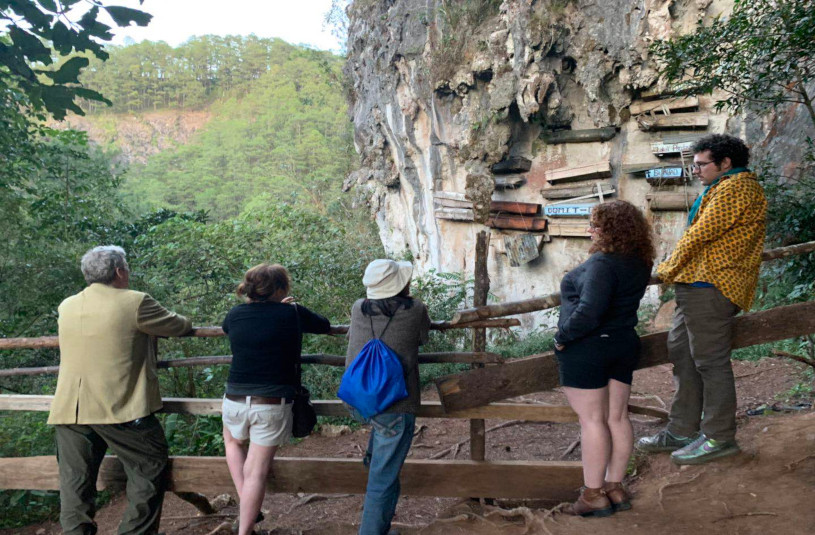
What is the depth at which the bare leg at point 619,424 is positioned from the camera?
3102mm

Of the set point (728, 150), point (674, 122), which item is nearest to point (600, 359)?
point (728, 150)

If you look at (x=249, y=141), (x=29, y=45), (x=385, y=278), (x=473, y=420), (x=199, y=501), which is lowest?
(x=199, y=501)

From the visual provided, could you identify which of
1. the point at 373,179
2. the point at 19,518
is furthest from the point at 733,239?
the point at 373,179

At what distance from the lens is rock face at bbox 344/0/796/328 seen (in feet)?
40.0

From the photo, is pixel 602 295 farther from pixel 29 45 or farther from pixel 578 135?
pixel 578 135

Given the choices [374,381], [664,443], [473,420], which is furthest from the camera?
[664,443]

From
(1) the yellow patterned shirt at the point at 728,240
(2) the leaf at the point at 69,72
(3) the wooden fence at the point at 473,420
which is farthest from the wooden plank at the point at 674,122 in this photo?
(2) the leaf at the point at 69,72

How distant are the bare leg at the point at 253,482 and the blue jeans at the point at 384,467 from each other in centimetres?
58

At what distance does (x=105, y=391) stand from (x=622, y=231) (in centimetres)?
283

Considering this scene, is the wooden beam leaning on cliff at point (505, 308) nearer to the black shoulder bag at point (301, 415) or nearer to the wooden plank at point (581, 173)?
the black shoulder bag at point (301, 415)

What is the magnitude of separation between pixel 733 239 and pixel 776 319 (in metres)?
0.66

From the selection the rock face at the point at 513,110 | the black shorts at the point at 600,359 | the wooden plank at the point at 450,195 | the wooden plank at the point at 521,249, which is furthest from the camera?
the wooden plank at the point at 450,195

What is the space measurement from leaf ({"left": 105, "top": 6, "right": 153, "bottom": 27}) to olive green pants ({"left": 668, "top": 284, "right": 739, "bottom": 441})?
302cm

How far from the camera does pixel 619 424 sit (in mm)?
3113
